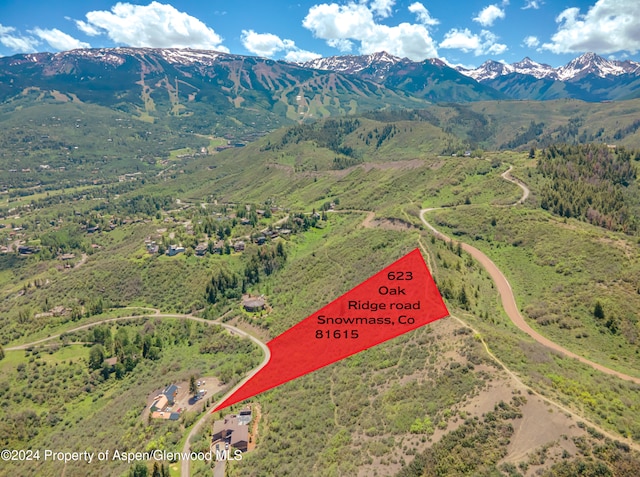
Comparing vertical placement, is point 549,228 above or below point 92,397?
above

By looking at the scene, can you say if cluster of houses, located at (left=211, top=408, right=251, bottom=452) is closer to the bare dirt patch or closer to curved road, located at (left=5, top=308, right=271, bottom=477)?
curved road, located at (left=5, top=308, right=271, bottom=477)

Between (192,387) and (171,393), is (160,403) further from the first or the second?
(192,387)

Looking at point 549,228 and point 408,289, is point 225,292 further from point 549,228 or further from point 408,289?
point 549,228

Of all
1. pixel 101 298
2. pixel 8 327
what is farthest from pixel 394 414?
pixel 8 327

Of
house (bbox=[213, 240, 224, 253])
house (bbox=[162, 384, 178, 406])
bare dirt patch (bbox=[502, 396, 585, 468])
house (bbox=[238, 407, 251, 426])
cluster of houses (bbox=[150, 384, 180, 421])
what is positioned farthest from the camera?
house (bbox=[213, 240, 224, 253])
